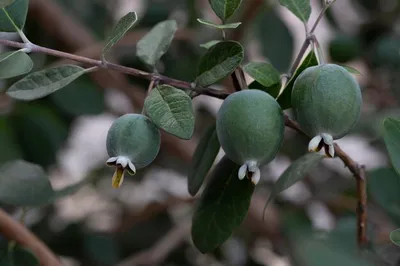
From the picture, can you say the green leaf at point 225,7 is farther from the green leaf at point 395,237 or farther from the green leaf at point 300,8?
the green leaf at point 395,237

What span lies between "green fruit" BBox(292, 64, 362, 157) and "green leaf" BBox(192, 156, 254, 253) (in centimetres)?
12

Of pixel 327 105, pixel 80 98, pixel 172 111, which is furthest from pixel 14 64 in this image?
pixel 80 98

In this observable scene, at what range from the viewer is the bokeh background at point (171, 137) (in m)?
1.13

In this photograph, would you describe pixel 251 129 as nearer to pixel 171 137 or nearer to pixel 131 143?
pixel 131 143

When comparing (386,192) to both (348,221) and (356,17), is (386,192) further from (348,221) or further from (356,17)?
(356,17)

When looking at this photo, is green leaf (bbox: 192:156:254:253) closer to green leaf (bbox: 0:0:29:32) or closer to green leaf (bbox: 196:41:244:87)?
green leaf (bbox: 196:41:244:87)

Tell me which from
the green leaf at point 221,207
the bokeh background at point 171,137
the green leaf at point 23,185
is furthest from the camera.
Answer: the bokeh background at point 171,137

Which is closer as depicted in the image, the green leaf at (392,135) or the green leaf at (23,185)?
the green leaf at (392,135)

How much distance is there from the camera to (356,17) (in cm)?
163

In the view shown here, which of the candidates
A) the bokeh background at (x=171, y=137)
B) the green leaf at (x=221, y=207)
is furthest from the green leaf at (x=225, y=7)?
the bokeh background at (x=171, y=137)

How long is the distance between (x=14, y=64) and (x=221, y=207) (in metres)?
0.22

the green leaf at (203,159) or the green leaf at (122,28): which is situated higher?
the green leaf at (122,28)

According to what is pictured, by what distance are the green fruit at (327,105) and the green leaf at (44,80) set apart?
0.19 m

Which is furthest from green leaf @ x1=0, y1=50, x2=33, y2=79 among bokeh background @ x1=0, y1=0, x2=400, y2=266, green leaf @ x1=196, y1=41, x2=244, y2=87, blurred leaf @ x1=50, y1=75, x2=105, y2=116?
blurred leaf @ x1=50, y1=75, x2=105, y2=116
